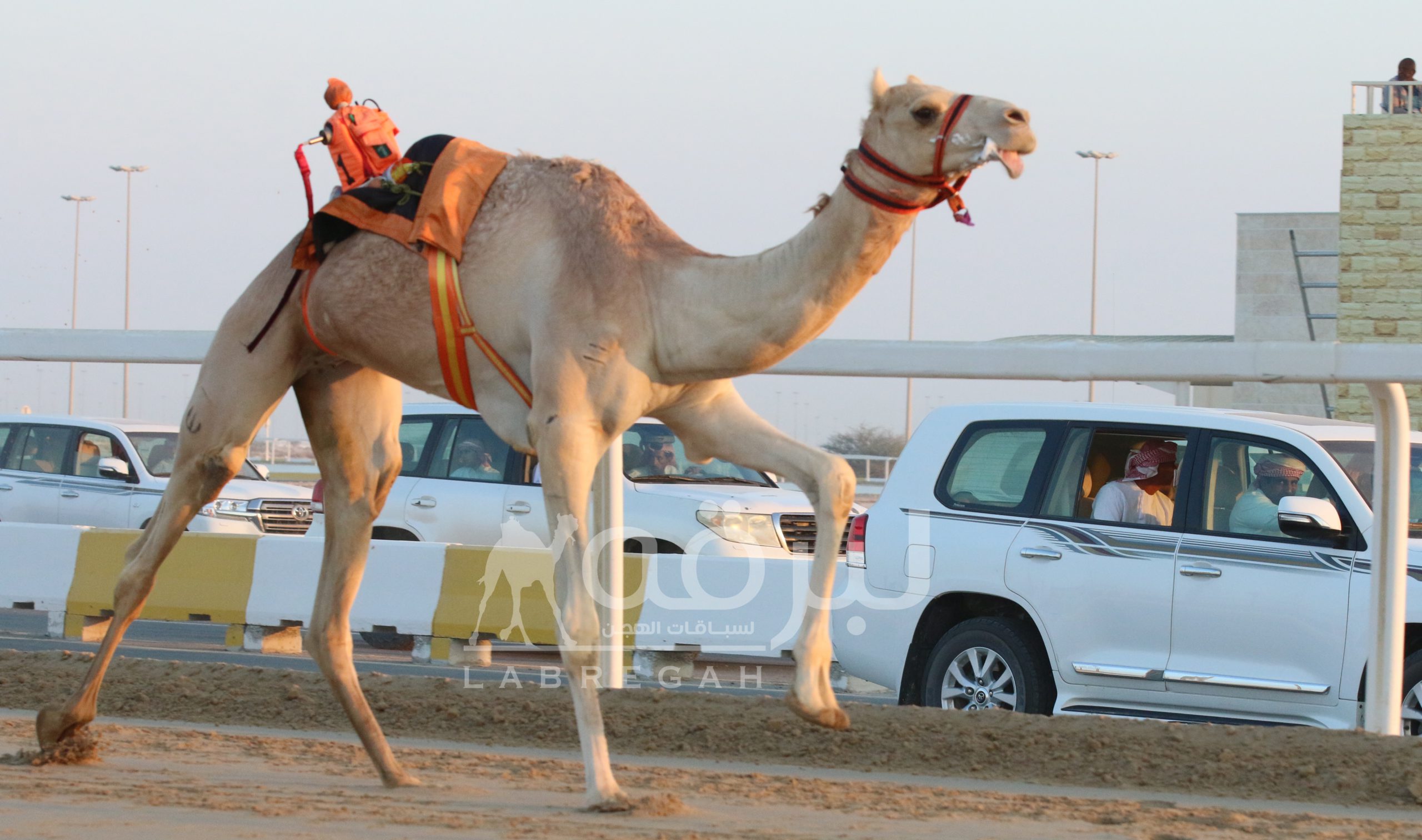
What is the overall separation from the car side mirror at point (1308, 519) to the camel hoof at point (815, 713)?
14.2 ft

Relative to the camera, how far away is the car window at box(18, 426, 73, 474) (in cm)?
2158

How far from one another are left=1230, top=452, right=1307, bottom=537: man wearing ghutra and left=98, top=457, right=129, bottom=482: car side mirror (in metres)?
14.5

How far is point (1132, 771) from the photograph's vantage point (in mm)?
7871

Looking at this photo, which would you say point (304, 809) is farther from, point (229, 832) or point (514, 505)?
point (514, 505)

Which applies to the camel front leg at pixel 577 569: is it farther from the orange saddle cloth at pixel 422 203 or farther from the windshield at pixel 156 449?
the windshield at pixel 156 449

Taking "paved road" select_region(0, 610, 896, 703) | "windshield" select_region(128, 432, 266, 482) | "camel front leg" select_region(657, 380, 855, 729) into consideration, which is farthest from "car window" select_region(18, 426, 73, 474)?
"camel front leg" select_region(657, 380, 855, 729)

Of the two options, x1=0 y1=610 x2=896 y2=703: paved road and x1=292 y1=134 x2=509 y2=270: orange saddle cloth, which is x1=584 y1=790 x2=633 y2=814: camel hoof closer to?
x1=292 y1=134 x2=509 y2=270: orange saddle cloth

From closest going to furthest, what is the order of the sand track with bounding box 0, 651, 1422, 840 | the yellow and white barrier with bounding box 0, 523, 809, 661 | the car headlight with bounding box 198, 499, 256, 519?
the sand track with bounding box 0, 651, 1422, 840
the yellow and white barrier with bounding box 0, 523, 809, 661
the car headlight with bounding box 198, 499, 256, 519

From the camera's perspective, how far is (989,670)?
407 inches

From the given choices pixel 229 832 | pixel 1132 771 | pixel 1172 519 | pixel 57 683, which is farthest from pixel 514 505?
pixel 229 832

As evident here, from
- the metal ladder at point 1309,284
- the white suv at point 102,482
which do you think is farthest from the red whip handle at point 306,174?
the metal ladder at point 1309,284

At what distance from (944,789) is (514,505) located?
31.9ft

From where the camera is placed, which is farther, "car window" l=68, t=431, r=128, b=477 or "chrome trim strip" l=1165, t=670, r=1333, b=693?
"car window" l=68, t=431, r=128, b=477

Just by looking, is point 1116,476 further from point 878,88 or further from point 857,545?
point 878,88
